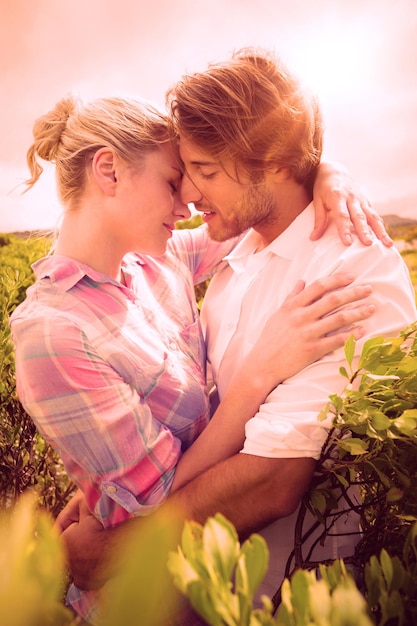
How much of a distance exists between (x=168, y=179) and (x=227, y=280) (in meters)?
0.72

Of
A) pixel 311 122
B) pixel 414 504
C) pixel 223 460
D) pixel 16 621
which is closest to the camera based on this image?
pixel 16 621

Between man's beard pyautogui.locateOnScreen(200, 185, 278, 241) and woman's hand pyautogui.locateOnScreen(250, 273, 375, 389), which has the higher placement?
man's beard pyautogui.locateOnScreen(200, 185, 278, 241)

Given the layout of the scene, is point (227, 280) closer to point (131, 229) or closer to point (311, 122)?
point (131, 229)

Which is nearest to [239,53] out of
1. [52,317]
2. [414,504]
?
[52,317]

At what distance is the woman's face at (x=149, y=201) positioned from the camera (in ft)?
7.71

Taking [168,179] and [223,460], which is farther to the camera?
[168,179]

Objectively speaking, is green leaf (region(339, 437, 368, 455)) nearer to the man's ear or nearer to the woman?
the woman

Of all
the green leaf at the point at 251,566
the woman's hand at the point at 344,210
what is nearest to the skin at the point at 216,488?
the woman's hand at the point at 344,210

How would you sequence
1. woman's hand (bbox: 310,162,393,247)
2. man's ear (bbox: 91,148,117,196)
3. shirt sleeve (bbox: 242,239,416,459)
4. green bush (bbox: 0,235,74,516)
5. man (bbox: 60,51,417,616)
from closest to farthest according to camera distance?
1. shirt sleeve (bbox: 242,239,416,459)
2. man (bbox: 60,51,417,616)
3. woman's hand (bbox: 310,162,393,247)
4. man's ear (bbox: 91,148,117,196)
5. green bush (bbox: 0,235,74,516)

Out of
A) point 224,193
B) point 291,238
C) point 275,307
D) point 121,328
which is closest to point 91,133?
point 224,193

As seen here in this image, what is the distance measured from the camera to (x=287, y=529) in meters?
2.04

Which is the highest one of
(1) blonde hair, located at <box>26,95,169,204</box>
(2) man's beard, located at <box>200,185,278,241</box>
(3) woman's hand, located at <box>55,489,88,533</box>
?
(1) blonde hair, located at <box>26,95,169,204</box>

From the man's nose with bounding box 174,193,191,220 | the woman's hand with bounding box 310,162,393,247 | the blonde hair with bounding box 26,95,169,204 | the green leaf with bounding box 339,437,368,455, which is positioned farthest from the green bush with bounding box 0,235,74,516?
the green leaf with bounding box 339,437,368,455

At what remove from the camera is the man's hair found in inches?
96.4
